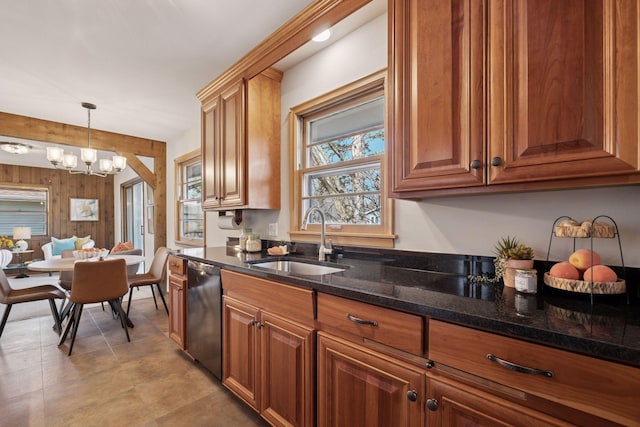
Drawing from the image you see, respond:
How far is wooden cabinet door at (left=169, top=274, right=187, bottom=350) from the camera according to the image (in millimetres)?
2367

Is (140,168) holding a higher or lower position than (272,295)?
higher

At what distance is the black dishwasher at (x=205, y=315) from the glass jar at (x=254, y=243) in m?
0.45

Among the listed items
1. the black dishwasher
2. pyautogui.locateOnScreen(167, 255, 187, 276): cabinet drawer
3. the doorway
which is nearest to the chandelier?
pyautogui.locateOnScreen(167, 255, 187, 276): cabinet drawer

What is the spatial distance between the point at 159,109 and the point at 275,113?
1828mm

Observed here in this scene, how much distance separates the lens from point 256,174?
8.01 feet

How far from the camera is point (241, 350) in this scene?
1749mm

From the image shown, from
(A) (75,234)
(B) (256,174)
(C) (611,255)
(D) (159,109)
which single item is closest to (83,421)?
(B) (256,174)

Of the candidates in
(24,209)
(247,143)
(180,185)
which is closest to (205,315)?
(247,143)

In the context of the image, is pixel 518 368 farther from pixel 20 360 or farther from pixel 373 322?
pixel 20 360

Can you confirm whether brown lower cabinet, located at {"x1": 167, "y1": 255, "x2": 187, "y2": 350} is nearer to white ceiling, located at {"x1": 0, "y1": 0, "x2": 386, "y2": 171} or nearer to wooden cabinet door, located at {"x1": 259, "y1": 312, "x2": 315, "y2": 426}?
wooden cabinet door, located at {"x1": 259, "y1": 312, "x2": 315, "y2": 426}

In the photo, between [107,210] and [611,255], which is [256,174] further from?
[107,210]

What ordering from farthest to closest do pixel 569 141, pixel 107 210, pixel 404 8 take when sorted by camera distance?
pixel 107 210, pixel 404 8, pixel 569 141

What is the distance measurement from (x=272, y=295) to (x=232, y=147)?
149 cm

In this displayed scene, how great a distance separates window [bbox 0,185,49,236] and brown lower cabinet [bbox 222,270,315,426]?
778cm
